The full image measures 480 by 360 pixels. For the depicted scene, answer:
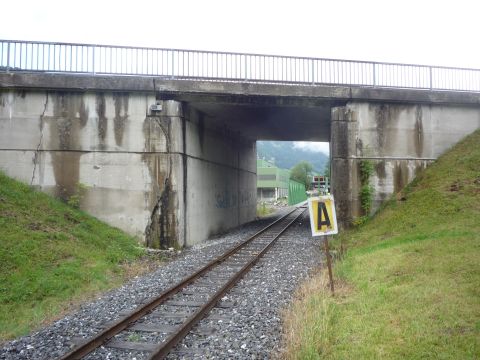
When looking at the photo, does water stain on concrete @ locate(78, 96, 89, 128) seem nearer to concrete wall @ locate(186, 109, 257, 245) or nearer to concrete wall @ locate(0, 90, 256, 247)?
concrete wall @ locate(0, 90, 256, 247)

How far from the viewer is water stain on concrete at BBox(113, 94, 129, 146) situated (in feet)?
41.7

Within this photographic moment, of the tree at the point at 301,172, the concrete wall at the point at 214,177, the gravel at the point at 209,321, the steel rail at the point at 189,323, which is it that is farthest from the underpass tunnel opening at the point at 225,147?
the tree at the point at 301,172

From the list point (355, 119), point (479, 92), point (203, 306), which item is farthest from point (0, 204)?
point (479, 92)

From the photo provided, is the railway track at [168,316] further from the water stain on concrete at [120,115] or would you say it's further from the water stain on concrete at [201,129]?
the water stain on concrete at [201,129]

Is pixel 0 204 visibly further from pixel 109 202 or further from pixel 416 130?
pixel 416 130

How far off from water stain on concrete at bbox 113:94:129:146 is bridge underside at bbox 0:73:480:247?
31 millimetres

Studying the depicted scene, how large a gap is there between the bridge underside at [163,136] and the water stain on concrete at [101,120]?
0.03 meters

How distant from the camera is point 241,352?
189 inches

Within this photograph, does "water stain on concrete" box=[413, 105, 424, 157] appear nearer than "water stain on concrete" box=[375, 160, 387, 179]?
No

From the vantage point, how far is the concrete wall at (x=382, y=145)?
13.8 meters

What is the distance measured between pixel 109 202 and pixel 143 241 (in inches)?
66.0

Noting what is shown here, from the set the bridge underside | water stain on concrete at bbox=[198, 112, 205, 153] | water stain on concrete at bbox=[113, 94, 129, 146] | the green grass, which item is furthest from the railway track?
water stain on concrete at bbox=[198, 112, 205, 153]

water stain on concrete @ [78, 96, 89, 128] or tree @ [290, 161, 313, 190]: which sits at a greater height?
tree @ [290, 161, 313, 190]

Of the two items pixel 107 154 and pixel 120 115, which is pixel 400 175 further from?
pixel 107 154
